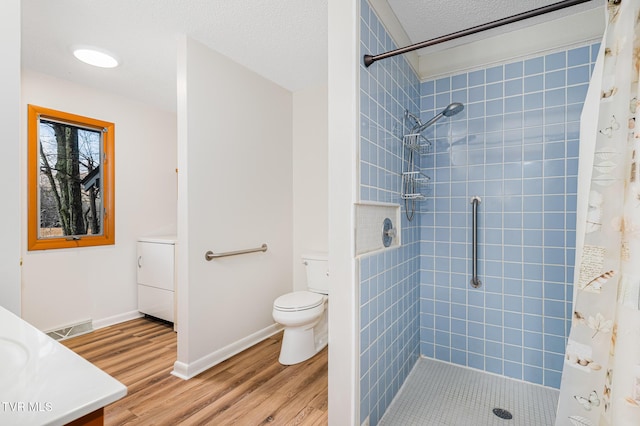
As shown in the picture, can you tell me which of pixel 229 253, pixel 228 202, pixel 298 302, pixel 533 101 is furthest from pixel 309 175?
pixel 533 101

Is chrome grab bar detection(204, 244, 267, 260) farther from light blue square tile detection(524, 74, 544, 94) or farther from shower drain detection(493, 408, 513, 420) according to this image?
light blue square tile detection(524, 74, 544, 94)

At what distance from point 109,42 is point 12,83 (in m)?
1.24

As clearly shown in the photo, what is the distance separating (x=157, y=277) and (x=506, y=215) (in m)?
2.99

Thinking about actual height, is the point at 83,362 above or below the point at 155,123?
below

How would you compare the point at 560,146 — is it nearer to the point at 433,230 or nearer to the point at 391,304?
the point at 433,230

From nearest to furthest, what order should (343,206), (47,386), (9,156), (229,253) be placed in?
(47,386)
(9,156)
(343,206)
(229,253)

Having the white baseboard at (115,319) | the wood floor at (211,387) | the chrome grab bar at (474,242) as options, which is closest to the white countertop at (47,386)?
the wood floor at (211,387)

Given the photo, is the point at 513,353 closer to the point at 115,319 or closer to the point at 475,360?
the point at 475,360

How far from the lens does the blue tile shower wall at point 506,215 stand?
6.37ft

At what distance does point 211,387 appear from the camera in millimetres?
1984

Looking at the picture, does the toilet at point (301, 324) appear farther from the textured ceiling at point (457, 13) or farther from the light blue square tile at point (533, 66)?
the light blue square tile at point (533, 66)

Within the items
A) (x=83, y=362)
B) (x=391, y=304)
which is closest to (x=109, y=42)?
(x=83, y=362)

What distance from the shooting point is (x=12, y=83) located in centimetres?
119

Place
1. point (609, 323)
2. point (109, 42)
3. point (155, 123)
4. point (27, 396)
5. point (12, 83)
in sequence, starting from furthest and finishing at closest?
point (155, 123), point (109, 42), point (12, 83), point (609, 323), point (27, 396)
